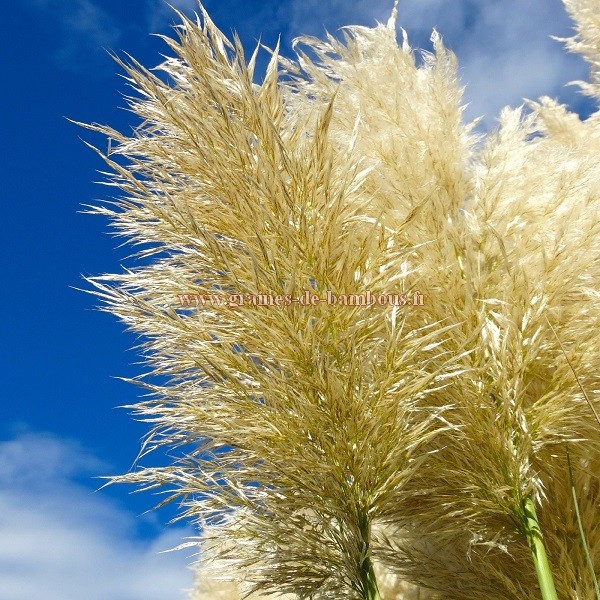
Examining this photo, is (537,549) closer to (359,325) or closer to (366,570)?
(366,570)

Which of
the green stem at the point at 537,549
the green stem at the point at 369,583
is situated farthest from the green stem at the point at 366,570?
the green stem at the point at 537,549

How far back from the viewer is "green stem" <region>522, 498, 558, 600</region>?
1246 millimetres

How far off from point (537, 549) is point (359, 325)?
0.57 metres

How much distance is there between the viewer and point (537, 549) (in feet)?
4.23

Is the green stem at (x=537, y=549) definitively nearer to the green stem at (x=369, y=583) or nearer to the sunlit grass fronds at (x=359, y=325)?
the sunlit grass fronds at (x=359, y=325)

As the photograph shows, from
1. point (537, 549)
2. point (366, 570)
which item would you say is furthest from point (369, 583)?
point (537, 549)

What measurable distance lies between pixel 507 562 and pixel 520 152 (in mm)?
992

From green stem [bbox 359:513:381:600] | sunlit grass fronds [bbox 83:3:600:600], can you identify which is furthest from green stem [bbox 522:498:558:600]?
green stem [bbox 359:513:381:600]

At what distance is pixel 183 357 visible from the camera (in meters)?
1.38

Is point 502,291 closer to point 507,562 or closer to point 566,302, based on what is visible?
point 566,302

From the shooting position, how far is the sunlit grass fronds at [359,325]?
1.21 m

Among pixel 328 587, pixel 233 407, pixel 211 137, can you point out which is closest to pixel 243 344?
pixel 233 407

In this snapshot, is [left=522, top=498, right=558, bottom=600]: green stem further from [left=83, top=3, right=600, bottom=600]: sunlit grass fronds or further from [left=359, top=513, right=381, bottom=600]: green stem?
[left=359, top=513, right=381, bottom=600]: green stem

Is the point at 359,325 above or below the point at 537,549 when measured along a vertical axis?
above
